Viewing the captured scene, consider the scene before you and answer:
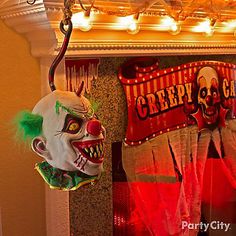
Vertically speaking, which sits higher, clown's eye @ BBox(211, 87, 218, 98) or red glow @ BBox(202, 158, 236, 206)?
clown's eye @ BBox(211, 87, 218, 98)

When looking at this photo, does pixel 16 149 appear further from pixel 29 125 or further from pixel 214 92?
pixel 214 92

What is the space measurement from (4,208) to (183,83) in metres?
0.76

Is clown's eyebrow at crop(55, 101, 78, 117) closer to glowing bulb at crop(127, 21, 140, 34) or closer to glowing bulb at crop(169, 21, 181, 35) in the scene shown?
glowing bulb at crop(127, 21, 140, 34)

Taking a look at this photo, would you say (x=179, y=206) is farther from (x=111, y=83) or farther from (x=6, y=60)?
(x=6, y=60)

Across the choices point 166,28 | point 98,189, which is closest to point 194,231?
point 98,189

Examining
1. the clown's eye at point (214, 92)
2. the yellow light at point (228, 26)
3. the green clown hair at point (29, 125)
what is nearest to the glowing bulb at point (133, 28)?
the yellow light at point (228, 26)

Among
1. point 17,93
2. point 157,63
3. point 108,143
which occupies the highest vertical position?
point 157,63

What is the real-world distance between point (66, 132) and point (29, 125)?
6 cm

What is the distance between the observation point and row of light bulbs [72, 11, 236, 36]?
113 cm

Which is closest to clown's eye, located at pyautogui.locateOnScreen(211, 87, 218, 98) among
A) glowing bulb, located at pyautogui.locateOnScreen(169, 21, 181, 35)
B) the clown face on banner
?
glowing bulb, located at pyautogui.locateOnScreen(169, 21, 181, 35)

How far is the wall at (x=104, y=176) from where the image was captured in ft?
4.50

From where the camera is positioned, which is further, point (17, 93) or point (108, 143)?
point (108, 143)

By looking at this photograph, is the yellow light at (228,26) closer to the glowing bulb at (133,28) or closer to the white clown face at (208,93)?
the white clown face at (208,93)

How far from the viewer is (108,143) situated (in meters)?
1.42
